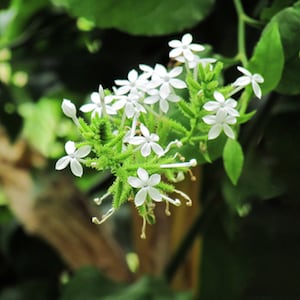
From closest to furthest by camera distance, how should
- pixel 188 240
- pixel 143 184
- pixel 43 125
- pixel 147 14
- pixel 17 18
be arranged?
pixel 143 184, pixel 147 14, pixel 188 240, pixel 17 18, pixel 43 125

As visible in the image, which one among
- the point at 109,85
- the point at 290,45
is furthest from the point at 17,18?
the point at 290,45

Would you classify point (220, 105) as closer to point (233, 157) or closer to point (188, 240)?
point (233, 157)

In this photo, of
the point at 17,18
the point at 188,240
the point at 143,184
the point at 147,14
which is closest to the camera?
the point at 143,184

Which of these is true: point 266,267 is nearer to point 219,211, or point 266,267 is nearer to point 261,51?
point 219,211

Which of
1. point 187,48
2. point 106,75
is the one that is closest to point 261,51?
point 187,48

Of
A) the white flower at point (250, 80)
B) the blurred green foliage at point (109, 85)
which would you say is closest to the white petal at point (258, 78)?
the white flower at point (250, 80)
